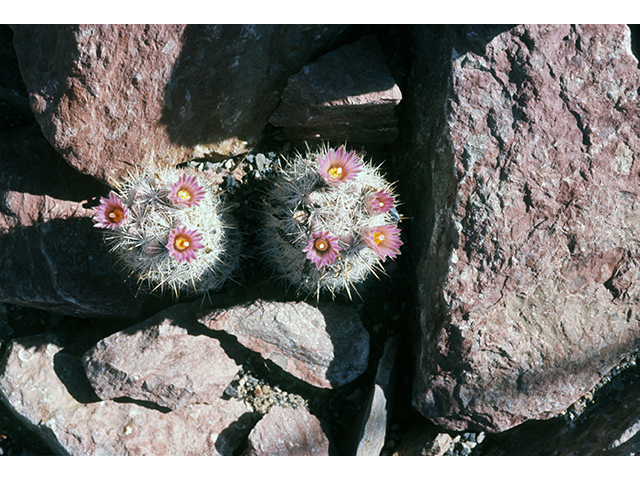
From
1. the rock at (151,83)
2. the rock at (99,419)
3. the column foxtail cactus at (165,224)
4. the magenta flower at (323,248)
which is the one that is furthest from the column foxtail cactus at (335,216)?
the rock at (99,419)

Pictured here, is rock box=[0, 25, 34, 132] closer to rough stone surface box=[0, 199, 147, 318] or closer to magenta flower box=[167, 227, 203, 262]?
rough stone surface box=[0, 199, 147, 318]

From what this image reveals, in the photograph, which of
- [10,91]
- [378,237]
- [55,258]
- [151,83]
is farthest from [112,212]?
[10,91]

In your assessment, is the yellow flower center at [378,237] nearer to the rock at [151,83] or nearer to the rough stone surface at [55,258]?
the rock at [151,83]

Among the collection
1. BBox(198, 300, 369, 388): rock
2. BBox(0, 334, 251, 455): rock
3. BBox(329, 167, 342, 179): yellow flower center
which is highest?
BBox(329, 167, 342, 179): yellow flower center

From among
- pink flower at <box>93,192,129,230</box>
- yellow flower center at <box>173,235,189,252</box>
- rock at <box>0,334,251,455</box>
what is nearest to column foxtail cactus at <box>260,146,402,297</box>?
yellow flower center at <box>173,235,189,252</box>

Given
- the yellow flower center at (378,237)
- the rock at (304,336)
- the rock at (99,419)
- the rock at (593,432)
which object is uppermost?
the yellow flower center at (378,237)

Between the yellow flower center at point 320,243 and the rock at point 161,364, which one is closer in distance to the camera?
the yellow flower center at point 320,243

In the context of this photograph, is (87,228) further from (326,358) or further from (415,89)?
(415,89)
